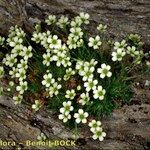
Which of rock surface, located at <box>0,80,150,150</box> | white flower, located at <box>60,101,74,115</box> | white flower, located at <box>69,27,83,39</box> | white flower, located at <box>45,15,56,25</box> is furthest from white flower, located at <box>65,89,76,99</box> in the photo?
white flower, located at <box>45,15,56,25</box>

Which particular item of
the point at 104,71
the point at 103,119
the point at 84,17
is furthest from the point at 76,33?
the point at 103,119

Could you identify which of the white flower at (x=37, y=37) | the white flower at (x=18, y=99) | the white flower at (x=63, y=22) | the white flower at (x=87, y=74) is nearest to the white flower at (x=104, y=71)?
the white flower at (x=87, y=74)

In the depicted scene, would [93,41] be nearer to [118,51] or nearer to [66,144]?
[118,51]

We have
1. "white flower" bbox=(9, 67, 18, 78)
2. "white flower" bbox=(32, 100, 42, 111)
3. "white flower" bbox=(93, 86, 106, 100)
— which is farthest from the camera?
"white flower" bbox=(9, 67, 18, 78)

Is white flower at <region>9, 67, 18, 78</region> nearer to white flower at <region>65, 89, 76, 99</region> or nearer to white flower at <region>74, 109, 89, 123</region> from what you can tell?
white flower at <region>65, 89, 76, 99</region>

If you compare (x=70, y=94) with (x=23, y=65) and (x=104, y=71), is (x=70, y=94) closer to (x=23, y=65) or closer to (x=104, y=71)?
(x=104, y=71)

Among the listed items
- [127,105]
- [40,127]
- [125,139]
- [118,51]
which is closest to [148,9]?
[118,51]
